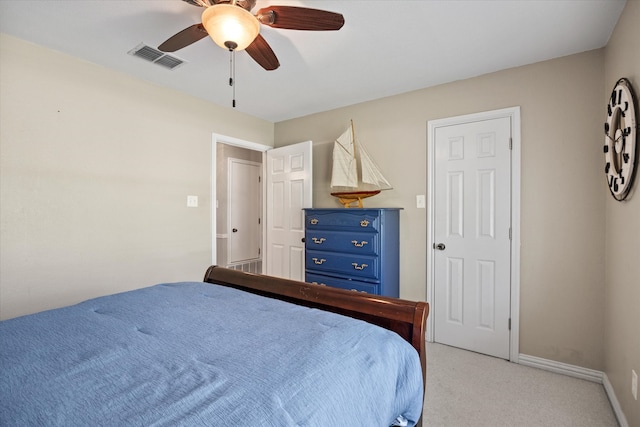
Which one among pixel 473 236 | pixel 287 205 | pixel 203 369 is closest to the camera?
pixel 203 369

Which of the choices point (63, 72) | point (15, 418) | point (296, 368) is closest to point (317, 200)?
point (63, 72)

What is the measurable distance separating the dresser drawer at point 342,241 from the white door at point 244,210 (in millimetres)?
2168

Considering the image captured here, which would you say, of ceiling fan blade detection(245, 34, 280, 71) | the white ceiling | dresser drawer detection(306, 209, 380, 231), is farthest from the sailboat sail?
ceiling fan blade detection(245, 34, 280, 71)

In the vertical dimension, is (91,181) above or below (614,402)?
above

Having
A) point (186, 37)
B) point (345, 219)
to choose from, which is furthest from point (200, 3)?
point (345, 219)

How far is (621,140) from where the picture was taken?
1717 millimetres

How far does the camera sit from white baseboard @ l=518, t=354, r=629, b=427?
1.99 metres

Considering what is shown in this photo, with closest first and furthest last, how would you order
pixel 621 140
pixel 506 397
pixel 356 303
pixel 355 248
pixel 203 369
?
pixel 203 369 → pixel 356 303 → pixel 621 140 → pixel 506 397 → pixel 355 248

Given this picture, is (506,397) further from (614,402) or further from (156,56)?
(156,56)

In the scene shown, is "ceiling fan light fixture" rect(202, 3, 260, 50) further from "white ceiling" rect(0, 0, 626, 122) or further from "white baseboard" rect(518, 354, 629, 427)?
"white baseboard" rect(518, 354, 629, 427)

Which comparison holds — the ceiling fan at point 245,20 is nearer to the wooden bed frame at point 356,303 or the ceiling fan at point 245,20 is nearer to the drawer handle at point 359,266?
the wooden bed frame at point 356,303

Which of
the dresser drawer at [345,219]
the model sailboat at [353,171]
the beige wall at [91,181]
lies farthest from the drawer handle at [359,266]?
the beige wall at [91,181]

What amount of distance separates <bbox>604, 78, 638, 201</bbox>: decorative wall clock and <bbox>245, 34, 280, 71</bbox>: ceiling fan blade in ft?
6.49

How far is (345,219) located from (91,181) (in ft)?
7.20
